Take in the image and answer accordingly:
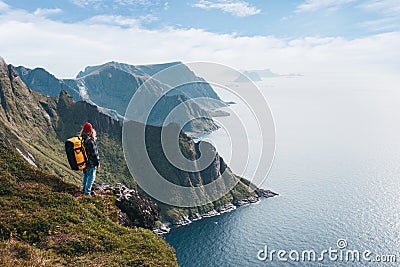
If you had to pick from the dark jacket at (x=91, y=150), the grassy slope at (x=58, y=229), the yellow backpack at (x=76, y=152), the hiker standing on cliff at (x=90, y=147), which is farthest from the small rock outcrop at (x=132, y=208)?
the yellow backpack at (x=76, y=152)

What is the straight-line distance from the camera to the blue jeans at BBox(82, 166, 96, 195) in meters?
25.5

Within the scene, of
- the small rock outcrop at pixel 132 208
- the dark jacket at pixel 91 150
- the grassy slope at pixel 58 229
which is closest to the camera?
the grassy slope at pixel 58 229

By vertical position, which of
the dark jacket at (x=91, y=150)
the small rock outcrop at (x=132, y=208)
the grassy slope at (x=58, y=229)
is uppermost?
the dark jacket at (x=91, y=150)

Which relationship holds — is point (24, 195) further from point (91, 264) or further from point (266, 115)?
point (266, 115)

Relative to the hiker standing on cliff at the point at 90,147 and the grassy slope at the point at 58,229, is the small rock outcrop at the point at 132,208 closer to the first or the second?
the grassy slope at the point at 58,229

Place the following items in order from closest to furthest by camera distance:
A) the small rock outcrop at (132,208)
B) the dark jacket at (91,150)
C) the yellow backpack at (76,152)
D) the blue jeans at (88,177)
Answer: the yellow backpack at (76,152), the dark jacket at (91,150), the blue jeans at (88,177), the small rock outcrop at (132,208)

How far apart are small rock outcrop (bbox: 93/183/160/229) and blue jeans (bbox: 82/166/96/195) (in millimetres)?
4640

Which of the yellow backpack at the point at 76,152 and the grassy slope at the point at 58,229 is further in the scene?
the yellow backpack at the point at 76,152

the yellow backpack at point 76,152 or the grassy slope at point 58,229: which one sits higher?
the yellow backpack at point 76,152

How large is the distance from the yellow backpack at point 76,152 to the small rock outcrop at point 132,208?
8992mm

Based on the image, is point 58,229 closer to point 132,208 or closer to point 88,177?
point 88,177

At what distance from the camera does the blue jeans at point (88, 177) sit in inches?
1003

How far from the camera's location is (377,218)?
198625 millimetres

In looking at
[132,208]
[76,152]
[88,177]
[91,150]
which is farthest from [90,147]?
[132,208]
